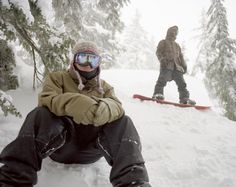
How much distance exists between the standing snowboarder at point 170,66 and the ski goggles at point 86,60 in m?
4.60

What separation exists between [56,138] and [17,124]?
5.89ft

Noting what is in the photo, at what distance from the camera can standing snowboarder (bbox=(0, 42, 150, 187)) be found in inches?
99.6

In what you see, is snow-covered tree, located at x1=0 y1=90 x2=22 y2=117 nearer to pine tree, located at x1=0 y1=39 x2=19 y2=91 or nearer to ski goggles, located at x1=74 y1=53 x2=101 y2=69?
ski goggles, located at x1=74 y1=53 x2=101 y2=69

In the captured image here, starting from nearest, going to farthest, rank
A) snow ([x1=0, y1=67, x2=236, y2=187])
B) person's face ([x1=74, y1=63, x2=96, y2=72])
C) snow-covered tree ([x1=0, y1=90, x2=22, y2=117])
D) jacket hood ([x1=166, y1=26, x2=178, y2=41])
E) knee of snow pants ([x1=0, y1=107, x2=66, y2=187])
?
knee of snow pants ([x1=0, y1=107, x2=66, y2=187]) < snow ([x1=0, y1=67, x2=236, y2=187]) < person's face ([x1=74, y1=63, x2=96, y2=72]) < snow-covered tree ([x1=0, y1=90, x2=22, y2=117]) < jacket hood ([x1=166, y1=26, x2=178, y2=41])

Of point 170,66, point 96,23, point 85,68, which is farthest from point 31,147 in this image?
point 96,23

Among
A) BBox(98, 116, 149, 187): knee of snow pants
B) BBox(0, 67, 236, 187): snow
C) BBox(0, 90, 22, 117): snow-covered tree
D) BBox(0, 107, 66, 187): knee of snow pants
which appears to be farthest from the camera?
BBox(0, 90, 22, 117): snow-covered tree

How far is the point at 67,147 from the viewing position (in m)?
3.03

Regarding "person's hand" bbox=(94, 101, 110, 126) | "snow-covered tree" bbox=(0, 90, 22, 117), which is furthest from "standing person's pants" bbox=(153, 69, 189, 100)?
"person's hand" bbox=(94, 101, 110, 126)

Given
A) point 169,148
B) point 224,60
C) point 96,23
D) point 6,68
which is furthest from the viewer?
point 96,23

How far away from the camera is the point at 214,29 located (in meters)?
14.9

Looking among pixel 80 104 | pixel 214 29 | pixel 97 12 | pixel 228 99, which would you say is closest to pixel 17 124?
pixel 80 104

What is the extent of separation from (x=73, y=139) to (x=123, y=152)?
55cm

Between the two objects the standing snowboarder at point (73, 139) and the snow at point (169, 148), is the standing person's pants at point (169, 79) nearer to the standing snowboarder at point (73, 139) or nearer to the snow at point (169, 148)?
the snow at point (169, 148)

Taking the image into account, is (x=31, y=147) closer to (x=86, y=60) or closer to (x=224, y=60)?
(x=86, y=60)
